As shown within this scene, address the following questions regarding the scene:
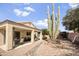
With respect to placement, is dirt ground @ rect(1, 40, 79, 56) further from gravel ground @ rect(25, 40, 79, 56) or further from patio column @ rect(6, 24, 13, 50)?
patio column @ rect(6, 24, 13, 50)

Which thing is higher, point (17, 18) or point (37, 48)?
point (17, 18)

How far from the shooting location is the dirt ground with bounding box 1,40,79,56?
4.92 m

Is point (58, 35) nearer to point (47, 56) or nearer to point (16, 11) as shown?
point (47, 56)

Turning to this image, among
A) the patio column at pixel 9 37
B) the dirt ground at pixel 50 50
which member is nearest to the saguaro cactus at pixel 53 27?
the dirt ground at pixel 50 50

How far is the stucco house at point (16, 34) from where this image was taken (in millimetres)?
4879

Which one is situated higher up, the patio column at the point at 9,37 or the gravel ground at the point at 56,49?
the patio column at the point at 9,37

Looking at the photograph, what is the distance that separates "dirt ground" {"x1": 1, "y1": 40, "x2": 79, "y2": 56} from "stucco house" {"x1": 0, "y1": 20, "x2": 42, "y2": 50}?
17 centimetres

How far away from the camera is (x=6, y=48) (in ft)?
15.9

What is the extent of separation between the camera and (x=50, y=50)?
4.96 m

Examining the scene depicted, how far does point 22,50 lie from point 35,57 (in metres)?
0.36

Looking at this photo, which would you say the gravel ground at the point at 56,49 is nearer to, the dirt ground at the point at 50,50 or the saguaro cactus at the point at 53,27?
the dirt ground at the point at 50,50

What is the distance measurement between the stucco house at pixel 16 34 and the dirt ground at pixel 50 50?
6.9 inches

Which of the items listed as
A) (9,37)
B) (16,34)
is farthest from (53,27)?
(9,37)

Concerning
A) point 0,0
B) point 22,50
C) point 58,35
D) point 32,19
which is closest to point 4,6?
point 0,0
